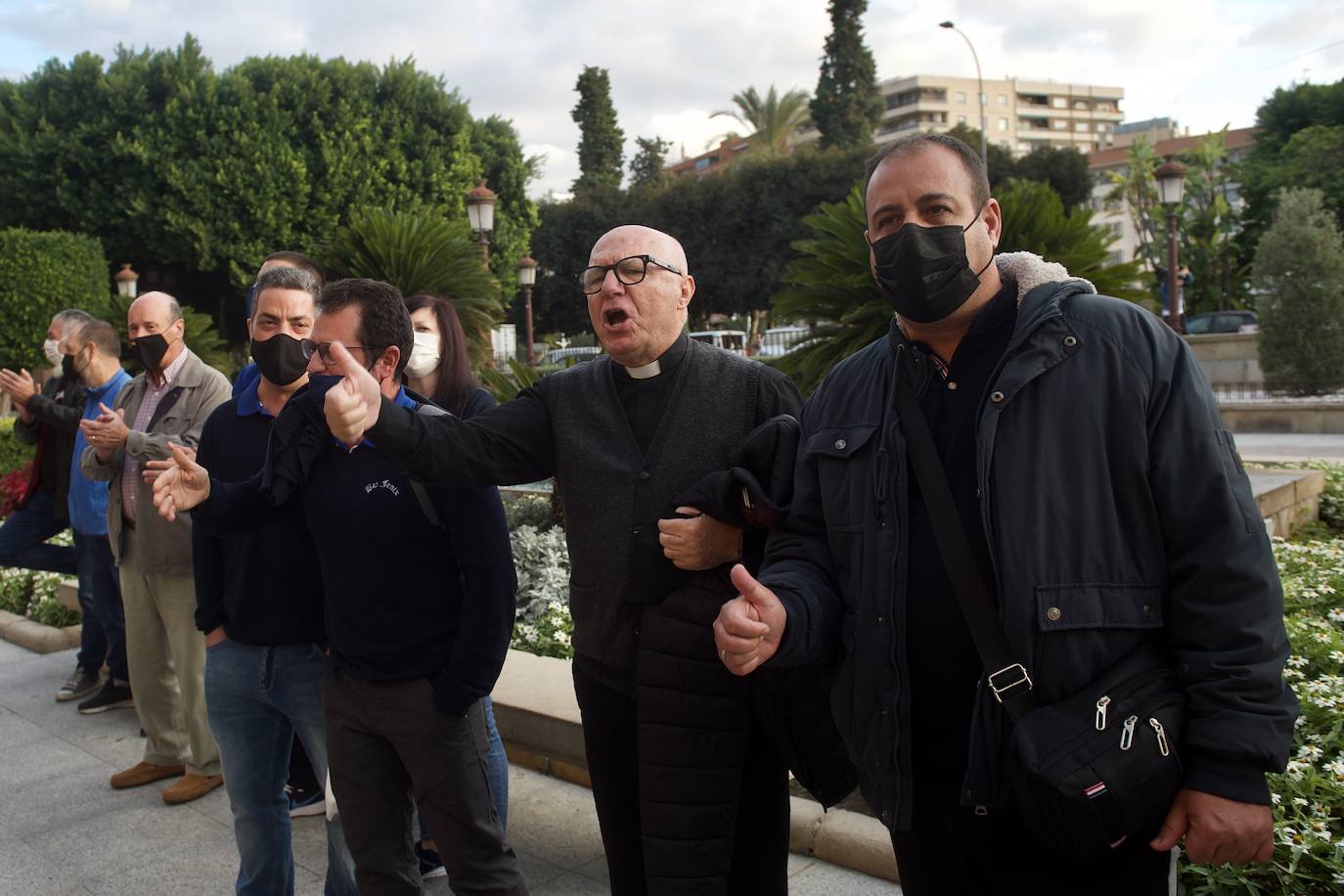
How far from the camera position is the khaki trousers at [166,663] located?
4539mm

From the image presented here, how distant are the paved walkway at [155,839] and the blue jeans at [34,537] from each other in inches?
57.9

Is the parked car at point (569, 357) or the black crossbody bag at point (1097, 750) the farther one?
the parked car at point (569, 357)

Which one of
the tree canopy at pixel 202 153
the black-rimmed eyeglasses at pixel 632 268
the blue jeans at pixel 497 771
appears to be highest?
the tree canopy at pixel 202 153

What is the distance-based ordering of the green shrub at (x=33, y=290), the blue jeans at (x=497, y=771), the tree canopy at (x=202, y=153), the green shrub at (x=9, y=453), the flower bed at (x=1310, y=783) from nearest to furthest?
the flower bed at (x=1310, y=783), the blue jeans at (x=497, y=771), the green shrub at (x=9, y=453), the green shrub at (x=33, y=290), the tree canopy at (x=202, y=153)

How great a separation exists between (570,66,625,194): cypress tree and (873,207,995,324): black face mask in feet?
193

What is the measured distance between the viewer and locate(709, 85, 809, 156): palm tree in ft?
183

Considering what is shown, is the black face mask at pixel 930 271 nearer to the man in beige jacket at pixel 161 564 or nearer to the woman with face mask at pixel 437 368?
the woman with face mask at pixel 437 368

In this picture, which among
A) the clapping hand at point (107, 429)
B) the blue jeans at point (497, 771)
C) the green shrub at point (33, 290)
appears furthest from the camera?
the green shrub at point (33, 290)

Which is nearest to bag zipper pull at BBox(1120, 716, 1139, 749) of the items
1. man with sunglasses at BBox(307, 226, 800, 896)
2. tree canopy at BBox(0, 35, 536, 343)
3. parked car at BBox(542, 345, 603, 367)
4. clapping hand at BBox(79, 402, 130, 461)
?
man with sunglasses at BBox(307, 226, 800, 896)

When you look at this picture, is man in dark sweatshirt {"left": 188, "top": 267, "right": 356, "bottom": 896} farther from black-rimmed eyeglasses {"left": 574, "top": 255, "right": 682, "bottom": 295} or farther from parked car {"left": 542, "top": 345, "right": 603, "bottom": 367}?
parked car {"left": 542, "top": 345, "right": 603, "bottom": 367}

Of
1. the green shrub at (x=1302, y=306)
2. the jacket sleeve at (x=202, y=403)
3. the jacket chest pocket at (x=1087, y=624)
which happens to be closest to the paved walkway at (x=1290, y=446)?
the green shrub at (x=1302, y=306)

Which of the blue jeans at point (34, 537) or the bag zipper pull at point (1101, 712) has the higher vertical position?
the bag zipper pull at point (1101, 712)

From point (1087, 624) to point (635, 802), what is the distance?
1316mm

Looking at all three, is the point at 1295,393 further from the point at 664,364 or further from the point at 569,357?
the point at 664,364
